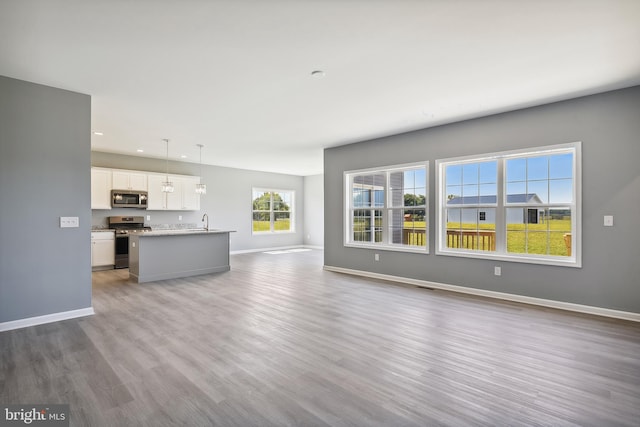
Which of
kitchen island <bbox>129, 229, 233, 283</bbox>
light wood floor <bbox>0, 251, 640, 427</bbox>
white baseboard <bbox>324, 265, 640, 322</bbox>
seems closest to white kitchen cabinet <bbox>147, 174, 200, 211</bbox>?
kitchen island <bbox>129, 229, 233, 283</bbox>

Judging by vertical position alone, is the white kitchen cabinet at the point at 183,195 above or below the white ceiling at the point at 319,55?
below

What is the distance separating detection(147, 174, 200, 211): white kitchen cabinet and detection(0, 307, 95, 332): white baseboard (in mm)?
4329

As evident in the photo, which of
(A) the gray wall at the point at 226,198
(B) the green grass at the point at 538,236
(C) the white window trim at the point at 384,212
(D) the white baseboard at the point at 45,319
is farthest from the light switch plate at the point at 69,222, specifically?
(B) the green grass at the point at 538,236

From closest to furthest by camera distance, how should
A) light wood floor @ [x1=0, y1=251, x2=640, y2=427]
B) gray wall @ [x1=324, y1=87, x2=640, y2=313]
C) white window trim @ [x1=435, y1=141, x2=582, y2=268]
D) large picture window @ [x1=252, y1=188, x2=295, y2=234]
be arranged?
light wood floor @ [x1=0, y1=251, x2=640, y2=427], gray wall @ [x1=324, y1=87, x2=640, y2=313], white window trim @ [x1=435, y1=141, x2=582, y2=268], large picture window @ [x1=252, y1=188, x2=295, y2=234]

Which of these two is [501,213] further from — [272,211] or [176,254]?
[272,211]

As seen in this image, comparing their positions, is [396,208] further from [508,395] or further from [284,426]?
[284,426]

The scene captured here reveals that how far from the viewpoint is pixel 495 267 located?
4.70m

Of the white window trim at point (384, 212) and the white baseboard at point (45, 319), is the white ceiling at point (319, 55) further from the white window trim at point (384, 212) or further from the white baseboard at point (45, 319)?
the white baseboard at point (45, 319)

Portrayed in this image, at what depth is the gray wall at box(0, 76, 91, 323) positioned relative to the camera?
3.41 meters

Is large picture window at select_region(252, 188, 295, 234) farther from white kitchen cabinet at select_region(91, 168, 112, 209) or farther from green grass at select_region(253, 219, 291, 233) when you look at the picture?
white kitchen cabinet at select_region(91, 168, 112, 209)

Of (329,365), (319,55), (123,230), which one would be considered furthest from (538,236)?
(123,230)

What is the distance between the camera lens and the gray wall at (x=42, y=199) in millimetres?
3406

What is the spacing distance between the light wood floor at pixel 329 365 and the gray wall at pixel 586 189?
0.43 m

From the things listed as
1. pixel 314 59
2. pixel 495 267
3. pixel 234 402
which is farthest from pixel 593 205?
pixel 234 402
